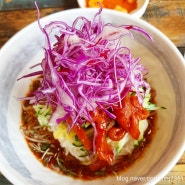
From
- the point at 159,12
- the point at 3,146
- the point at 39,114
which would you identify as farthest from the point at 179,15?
the point at 3,146

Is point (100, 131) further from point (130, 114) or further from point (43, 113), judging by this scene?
point (43, 113)

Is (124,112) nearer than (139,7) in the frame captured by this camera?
Yes

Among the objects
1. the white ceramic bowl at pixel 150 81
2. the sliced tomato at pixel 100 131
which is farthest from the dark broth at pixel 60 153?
the sliced tomato at pixel 100 131

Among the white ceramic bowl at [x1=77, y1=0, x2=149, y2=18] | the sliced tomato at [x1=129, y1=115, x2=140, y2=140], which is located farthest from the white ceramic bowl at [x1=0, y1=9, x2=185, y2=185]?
the white ceramic bowl at [x1=77, y1=0, x2=149, y2=18]

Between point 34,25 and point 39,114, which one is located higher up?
point 34,25

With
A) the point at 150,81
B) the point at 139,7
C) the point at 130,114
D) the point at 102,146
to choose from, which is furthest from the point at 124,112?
the point at 139,7

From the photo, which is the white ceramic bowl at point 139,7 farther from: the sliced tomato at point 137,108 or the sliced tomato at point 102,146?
the sliced tomato at point 102,146

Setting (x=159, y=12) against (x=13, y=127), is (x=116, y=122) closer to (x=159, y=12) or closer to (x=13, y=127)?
(x=13, y=127)
